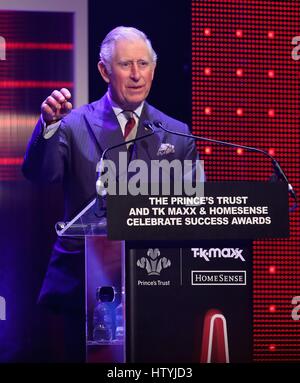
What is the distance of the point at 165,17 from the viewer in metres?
4.85

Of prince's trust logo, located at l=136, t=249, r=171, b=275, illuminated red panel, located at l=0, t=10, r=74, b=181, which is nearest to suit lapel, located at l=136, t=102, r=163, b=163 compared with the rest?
illuminated red panel, located at l=0, t=10, r=74, b=181

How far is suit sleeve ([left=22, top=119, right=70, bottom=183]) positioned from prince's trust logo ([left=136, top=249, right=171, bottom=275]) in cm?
108

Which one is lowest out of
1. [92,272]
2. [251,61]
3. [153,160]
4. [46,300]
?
[46,300]

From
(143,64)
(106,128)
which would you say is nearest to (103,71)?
(143,64)

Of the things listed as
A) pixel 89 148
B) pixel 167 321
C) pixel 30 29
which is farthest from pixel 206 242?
pixel 30 29

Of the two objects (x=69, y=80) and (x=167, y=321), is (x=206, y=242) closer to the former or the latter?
(x=167, y=321)

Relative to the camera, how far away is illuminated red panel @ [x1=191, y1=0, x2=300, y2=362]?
16.1 ft

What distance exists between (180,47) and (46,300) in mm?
2037

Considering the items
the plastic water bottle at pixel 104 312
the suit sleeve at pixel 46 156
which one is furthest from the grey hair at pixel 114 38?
the plastic water bottle at pixel 104 312

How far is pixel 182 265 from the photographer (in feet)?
13.1

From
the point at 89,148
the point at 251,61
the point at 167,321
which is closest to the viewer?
the point at 167,321

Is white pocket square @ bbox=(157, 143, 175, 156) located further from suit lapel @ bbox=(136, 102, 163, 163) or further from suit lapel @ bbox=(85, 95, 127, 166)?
suit lapel @ bbox=(85, 95, 127, 166)

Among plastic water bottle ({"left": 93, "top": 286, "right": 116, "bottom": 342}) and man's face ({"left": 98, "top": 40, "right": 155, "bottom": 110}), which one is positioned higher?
man's face ({"left": 98, "top": 40, "right": 155, "bottom": 110})

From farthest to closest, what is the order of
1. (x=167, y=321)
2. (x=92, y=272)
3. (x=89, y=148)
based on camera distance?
(x=89, y=148) → (x=167, y=321) → (x=92, y=272)
